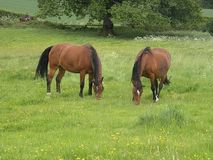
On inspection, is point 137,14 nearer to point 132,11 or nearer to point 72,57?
point 132,11

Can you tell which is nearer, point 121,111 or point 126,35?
point 121,111

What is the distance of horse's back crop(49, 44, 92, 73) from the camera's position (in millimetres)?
19172

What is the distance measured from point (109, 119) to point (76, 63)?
227 inches

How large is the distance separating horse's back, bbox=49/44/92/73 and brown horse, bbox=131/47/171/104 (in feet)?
7.97

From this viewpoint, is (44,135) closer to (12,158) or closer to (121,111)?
(12,158)

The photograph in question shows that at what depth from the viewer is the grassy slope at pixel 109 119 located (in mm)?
10023

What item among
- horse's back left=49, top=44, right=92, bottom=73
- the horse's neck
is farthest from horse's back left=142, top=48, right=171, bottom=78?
horse's back left=49, top=44, right=92, bottom=73

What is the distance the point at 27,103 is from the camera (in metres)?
17.5

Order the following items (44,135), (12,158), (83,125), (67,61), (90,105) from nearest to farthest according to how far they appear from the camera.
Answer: (12,158) < (44,135) < (83,125) < (90,105) < (67,61)

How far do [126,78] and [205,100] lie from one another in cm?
617

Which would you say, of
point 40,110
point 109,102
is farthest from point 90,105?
point 40,110

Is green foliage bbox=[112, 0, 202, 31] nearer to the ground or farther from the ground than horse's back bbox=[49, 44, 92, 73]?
nearer to the ground

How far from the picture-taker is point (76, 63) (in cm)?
1938

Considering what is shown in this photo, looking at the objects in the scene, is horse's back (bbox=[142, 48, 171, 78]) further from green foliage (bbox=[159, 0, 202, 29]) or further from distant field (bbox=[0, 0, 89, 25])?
distant field (bbox=[0, 0, 89, 25])
